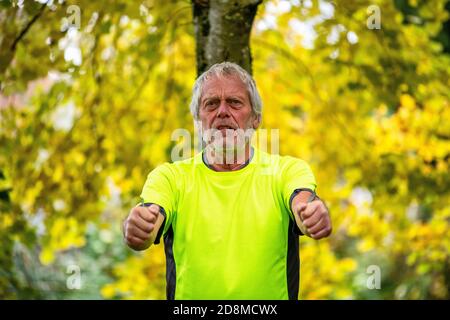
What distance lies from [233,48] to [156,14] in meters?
1.46

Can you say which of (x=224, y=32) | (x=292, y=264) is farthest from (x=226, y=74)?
(x=224, y=32)

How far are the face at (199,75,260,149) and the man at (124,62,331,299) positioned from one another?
0.23 feet

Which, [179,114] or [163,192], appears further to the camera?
[179,114]

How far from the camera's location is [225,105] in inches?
91.9

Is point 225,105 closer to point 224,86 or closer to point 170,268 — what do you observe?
point 224,86

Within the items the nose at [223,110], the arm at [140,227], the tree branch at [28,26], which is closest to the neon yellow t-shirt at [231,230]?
the arm at [140,227]

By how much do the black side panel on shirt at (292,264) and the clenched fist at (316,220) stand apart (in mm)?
265

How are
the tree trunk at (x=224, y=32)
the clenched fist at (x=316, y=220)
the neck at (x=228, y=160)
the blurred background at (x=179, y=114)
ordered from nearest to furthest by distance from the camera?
1. the clenched fist at (x=316, y=220)
2. the neck at (x=228, y=160)
3. the tree trunk at (x=224, y=32)
4. the blurred background at (x=179, y=114)

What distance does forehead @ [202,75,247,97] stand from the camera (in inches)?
92.6

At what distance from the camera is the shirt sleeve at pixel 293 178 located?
2057 millimetres

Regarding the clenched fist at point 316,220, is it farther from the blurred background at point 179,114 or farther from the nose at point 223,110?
the blurred background at point 179,114

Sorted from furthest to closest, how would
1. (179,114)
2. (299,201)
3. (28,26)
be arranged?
(179,114)
(28,26)
(299,201)

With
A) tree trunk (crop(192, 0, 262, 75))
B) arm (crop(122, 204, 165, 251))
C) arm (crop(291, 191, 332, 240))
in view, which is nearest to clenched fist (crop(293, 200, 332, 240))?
arm (crop(291, 191, 332, 240))

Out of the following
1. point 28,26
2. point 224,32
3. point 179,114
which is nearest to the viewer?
point 224,32
